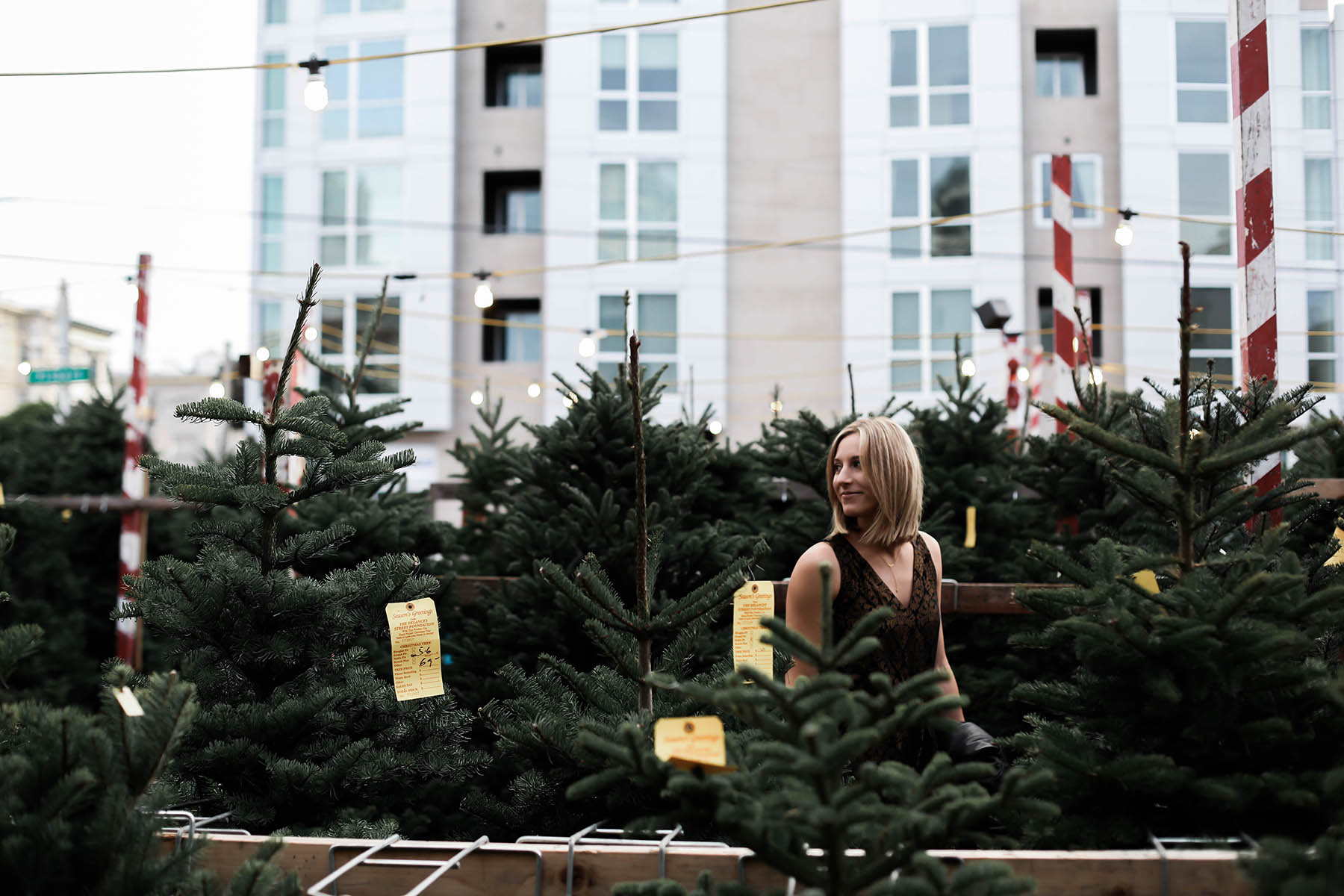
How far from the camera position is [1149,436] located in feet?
12.4

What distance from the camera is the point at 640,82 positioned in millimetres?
22859

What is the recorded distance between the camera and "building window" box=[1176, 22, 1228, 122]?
21297 mm

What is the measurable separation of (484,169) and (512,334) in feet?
11.4

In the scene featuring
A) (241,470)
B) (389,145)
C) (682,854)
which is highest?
(389,145)

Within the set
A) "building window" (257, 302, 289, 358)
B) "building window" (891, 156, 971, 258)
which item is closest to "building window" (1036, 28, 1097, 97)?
→ "building window" (891, 156, 971, 258)

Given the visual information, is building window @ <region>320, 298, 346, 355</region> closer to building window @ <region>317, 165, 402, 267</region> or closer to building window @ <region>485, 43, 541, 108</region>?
building window @ <region>317, 165, 402, 267</region>

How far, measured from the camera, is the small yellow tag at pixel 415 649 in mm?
3242

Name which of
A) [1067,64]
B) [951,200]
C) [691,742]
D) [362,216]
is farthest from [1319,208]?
[362,216]

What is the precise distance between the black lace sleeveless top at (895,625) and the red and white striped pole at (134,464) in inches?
267

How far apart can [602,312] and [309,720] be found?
64.4 feet

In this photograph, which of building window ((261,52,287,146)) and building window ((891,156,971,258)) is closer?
building window ((891,156,971,258))

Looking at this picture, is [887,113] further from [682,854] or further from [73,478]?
[682,854]

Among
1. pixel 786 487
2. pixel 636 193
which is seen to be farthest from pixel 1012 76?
pixel 786 487

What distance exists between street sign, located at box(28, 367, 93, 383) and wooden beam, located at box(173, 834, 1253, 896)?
9.17 meters
